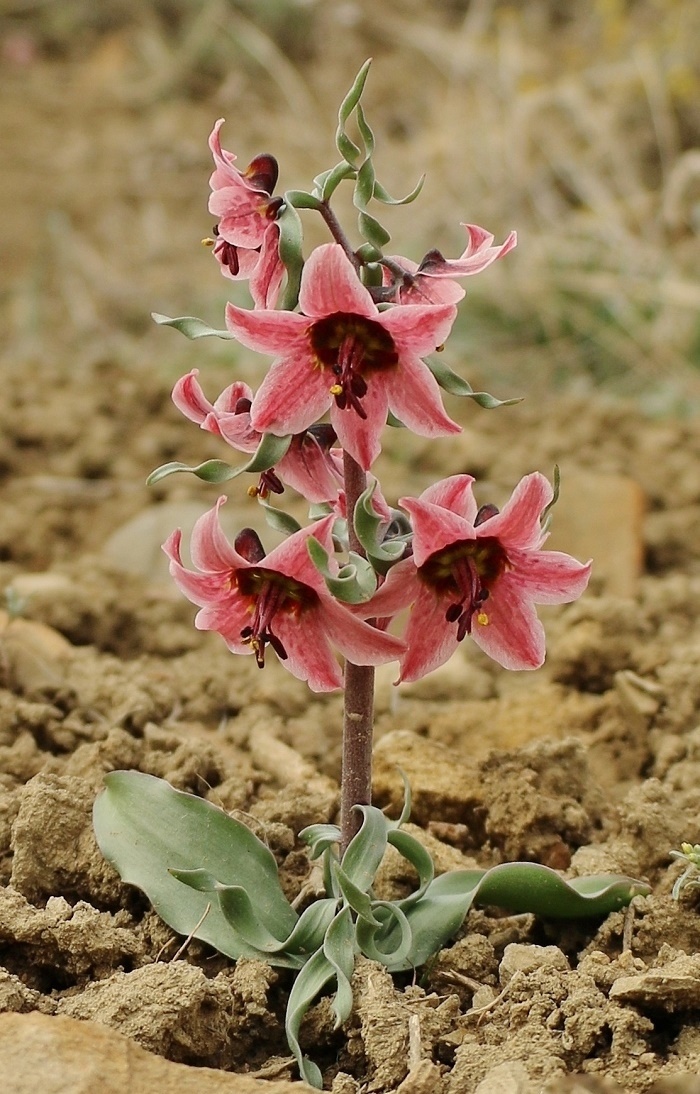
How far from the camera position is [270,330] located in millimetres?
1714

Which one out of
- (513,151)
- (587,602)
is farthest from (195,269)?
(587,602)

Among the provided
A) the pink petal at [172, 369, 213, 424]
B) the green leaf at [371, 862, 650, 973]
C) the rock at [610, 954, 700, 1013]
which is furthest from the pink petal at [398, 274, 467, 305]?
the rock at [610, 954, 700, 1013]

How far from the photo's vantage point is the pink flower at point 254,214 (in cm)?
183

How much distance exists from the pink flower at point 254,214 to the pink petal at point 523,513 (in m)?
0.43

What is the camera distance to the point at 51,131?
32.4ft

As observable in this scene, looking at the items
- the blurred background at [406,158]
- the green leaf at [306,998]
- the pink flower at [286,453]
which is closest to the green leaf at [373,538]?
the pink flower at [286,453]

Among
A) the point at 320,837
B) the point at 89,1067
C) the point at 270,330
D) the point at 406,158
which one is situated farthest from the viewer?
the point at 406,158

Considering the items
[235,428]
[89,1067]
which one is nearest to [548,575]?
[235,428]

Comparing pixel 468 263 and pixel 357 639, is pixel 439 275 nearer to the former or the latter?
pixel 468 263

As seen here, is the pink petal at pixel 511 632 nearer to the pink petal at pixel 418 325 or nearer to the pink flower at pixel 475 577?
the pink flower at pixel 475 577

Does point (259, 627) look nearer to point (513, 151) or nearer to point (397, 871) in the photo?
point (397, 871)

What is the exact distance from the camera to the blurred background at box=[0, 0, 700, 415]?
5949mm

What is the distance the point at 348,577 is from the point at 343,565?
19 centimetres

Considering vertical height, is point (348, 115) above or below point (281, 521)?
above
